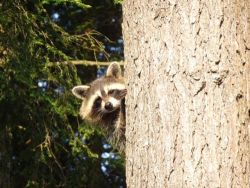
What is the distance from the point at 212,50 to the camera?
2359mm

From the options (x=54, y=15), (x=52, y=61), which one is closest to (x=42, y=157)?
(x=52, y=61)

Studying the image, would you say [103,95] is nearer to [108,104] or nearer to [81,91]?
[108,104]

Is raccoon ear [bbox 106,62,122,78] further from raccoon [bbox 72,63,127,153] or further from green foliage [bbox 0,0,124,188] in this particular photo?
green foliage [bbox 0,0,124,188]

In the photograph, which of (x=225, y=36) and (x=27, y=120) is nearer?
(x=225, y=36)

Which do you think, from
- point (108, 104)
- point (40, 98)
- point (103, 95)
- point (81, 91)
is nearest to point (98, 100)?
point (103, 95)

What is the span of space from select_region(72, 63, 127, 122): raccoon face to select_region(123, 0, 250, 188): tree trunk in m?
2.21

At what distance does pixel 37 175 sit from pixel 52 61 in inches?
68.7

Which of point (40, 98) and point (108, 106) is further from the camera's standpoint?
point (40, 98)

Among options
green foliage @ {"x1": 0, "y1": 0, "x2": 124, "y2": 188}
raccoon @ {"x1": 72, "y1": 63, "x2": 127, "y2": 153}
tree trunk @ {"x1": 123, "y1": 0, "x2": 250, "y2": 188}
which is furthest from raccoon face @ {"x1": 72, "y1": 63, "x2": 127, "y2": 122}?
tree trunk @ {"x1": 123, "y1": 0, "x2": 250, "y2": 188}

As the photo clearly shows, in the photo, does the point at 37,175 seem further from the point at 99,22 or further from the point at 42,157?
the point at 99,22

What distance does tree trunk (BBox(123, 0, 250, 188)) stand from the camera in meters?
2.31

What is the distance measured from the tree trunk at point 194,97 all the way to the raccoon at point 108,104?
6.78 feet

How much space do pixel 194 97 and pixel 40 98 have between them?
4.19 metres

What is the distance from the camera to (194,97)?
7.75 ft
